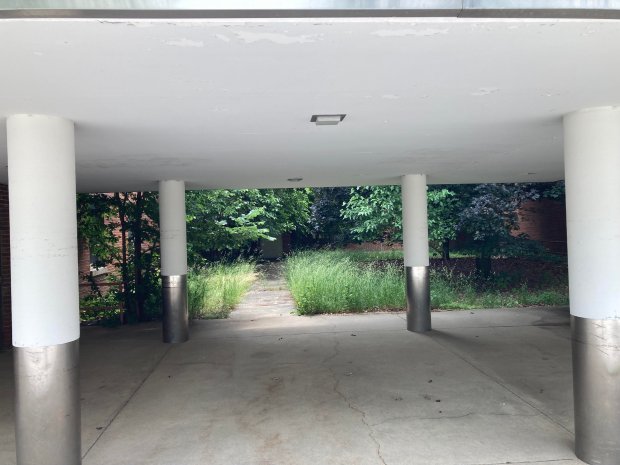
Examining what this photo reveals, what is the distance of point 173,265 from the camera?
887 centimetres

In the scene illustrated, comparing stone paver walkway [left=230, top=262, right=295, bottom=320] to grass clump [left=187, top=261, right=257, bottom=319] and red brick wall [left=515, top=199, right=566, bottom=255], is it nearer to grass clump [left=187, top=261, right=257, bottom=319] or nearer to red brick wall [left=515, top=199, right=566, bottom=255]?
grass clump [left=187, top=261, right=257, bottom=319]

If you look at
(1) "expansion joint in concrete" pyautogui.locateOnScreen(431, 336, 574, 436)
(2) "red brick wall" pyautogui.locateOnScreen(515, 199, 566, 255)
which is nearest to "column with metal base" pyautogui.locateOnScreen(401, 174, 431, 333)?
(1) "expansion joint in concrete" pyautogui.locateOnScreen(431, 336, 574, 436)

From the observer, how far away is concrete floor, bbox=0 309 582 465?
430 centimetres

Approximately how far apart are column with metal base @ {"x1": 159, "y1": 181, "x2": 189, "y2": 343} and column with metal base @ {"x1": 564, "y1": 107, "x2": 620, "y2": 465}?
6.56 metres

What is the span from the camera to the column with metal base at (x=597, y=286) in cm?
391

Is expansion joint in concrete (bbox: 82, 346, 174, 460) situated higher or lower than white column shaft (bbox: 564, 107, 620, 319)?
lower

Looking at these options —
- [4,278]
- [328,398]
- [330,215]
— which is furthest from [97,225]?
[330,215]

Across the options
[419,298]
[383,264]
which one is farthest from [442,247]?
[419,298]

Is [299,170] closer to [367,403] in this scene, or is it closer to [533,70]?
[367,403]

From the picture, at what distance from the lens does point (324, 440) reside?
4508 millimetres

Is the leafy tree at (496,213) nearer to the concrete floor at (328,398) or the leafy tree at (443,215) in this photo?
the leafy tree at (443,215)

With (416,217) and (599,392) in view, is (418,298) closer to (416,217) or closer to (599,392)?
(416,217)

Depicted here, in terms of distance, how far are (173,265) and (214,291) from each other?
3.75m

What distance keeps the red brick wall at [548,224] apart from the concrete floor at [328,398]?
30.1 ft
